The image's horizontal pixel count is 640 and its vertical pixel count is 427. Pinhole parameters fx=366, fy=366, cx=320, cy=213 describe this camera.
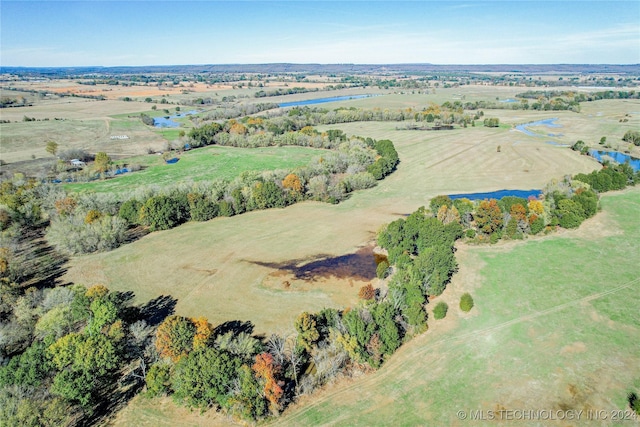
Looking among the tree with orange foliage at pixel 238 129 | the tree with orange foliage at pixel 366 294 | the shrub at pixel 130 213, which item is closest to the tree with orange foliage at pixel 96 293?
the shrub at pixel 130 213

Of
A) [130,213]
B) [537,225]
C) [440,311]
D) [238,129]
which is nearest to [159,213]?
[130,213]

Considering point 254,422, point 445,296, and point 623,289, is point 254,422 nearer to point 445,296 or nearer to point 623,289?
point 445,296

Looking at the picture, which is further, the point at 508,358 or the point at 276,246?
the point at 276,246

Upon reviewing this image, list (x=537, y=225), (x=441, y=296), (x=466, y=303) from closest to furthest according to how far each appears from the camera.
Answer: (x=466, y=303)
(x=441, y=296)
(x=537, y=225)

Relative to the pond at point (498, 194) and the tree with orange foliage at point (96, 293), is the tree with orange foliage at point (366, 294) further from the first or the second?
the pond at point (498, 194)

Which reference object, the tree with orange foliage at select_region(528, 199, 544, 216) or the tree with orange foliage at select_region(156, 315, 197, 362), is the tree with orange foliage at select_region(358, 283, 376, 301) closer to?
the tree with orange foliage at select_region(156, 315, 197, 362)

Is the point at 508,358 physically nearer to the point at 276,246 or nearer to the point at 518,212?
the point at 518,212
